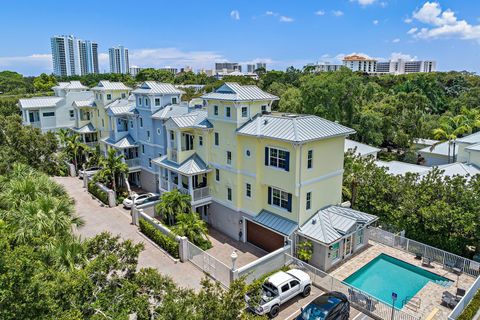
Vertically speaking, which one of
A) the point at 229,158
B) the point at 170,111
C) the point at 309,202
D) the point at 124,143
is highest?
the point at 170,111

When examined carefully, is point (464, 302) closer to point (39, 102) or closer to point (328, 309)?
point (328, 309)

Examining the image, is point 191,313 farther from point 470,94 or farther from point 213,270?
point 470,94

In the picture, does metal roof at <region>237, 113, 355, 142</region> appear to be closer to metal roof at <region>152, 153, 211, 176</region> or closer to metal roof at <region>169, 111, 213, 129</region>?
metal roof at <region>169, 111, 213, 129</region>

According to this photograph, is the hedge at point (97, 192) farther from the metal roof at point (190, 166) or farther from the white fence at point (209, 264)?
the white fence at point (209, 264)

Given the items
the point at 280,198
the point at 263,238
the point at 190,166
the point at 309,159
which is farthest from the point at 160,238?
the point at 309,159

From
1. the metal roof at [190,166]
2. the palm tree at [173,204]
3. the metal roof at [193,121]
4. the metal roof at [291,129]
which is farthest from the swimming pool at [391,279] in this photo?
the metal roof at [193,121]

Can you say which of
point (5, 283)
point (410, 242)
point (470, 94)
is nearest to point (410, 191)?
point (410, 242)

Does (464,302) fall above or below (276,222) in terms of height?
below
